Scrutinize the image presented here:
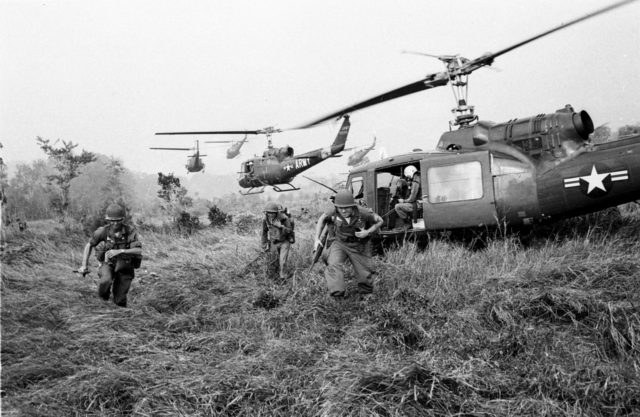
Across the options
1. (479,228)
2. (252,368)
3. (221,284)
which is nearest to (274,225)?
(221,284)

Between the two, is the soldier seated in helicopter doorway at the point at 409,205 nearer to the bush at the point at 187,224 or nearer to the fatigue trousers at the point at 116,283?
the fatigue trousers at the point at 116,283

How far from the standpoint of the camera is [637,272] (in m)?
4.95

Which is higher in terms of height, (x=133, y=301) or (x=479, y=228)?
(x=479, y=228)

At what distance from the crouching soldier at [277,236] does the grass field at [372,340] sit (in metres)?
0.33

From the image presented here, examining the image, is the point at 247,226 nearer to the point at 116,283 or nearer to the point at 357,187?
the point at 357,187

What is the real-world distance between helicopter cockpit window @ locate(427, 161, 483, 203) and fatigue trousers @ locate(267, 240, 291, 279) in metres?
2.37

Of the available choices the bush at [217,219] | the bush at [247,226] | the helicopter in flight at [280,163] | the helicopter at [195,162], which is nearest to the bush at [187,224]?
the bush at [217,219]

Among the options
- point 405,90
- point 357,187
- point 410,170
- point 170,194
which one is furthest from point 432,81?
point 170,194

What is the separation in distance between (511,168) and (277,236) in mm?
3650

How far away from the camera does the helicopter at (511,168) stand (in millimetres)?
5973

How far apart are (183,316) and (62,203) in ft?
46.1

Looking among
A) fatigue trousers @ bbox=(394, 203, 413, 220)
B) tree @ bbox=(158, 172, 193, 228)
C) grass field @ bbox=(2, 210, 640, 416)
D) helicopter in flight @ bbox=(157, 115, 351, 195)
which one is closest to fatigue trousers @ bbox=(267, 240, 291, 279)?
grass field @ bbox=(2, 210, 640, 416)

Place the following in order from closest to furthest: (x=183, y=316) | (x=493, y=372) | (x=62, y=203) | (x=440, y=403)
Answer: (x=440, y=403) → (x=493, y=372) → (x=183, y=316) → (x=62, y=203)

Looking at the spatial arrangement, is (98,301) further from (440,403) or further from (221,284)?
(440,403)
